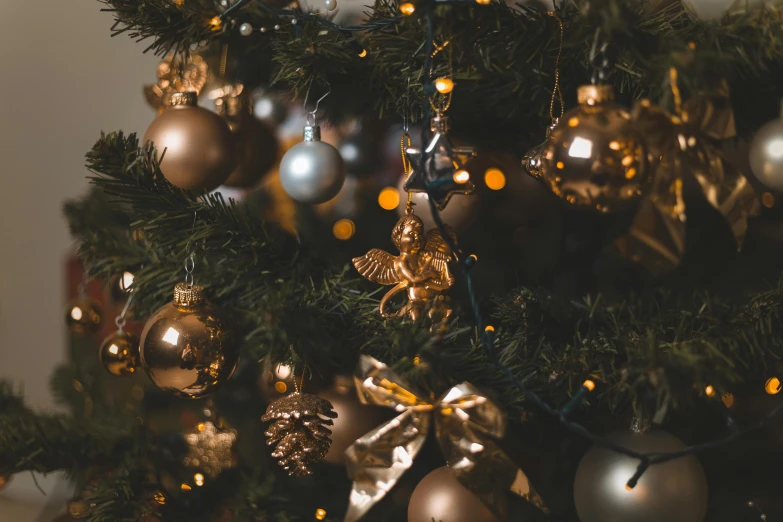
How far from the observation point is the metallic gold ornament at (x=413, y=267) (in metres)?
0.57

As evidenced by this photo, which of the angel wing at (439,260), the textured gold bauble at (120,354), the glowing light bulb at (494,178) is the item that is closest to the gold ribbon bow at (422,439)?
the angel wing at (439,260)

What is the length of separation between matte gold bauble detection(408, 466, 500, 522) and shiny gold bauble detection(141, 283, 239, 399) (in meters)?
0.19

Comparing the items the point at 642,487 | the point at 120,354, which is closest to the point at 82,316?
the point at 120,354

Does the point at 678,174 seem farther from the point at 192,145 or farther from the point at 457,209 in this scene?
the point at 192,145

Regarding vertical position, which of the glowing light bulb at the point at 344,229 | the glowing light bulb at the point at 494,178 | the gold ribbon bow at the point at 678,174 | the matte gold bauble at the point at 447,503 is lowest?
the matte gold bauble at the point at 447,503

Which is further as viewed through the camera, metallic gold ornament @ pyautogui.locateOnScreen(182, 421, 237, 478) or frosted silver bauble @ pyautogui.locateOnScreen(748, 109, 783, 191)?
metallic gold ornament @ pyautogui.locateOnScreen(182, 421, 237, 478)

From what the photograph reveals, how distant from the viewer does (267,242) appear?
62 centimetres

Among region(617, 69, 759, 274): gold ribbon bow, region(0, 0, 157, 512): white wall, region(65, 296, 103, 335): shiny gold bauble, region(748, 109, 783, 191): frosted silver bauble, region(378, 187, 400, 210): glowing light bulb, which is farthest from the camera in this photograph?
region(0, 0, 157, 512): white wall

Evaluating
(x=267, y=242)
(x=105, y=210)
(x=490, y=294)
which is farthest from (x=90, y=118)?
(x=490, y=294)

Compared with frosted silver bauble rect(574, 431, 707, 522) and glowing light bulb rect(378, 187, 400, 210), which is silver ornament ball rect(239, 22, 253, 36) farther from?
frosted silver bauble rect(574, 431, 707, 522)

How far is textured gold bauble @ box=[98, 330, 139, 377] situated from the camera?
0.73 meters

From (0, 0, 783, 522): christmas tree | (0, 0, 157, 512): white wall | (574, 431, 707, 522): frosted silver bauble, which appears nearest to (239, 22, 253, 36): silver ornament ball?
(0, 0, 783, 522): christmas tree

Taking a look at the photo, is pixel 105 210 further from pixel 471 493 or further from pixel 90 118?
pixel 471 493

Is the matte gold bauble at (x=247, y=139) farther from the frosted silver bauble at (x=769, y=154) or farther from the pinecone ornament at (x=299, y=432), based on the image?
the frosted silver bauble at (x=769, y=154)
